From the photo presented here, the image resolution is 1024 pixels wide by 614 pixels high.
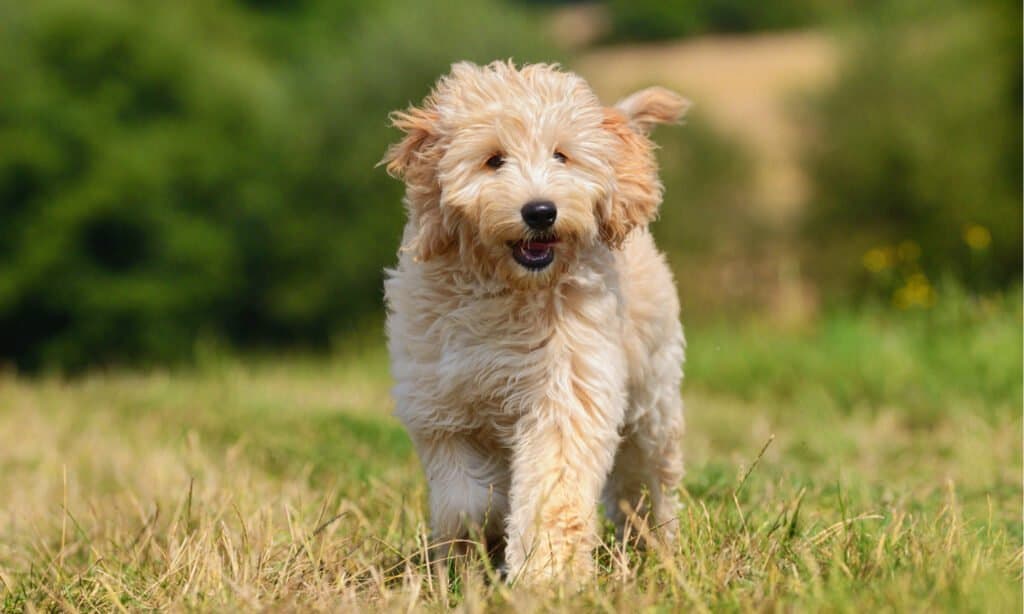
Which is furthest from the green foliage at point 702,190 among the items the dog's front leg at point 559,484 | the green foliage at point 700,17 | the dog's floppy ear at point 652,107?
the dog's front leg at point 559,484

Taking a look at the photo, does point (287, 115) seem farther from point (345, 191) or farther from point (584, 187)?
point (584, 187)

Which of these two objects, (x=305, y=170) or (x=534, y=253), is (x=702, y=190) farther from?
(x=534, y=253)

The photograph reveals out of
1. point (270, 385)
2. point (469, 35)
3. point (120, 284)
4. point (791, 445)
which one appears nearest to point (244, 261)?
point (120, 284)

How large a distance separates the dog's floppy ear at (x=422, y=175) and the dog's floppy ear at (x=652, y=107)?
Result: 0.78 m

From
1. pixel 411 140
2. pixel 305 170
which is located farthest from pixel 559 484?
pixel 305 170

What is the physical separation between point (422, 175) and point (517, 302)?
55 centimetres

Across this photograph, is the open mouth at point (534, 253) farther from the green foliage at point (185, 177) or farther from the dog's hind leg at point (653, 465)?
the green foliage at point (185, 177)

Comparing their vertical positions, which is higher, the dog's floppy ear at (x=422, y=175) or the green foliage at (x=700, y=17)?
the green foliage at (x=700, y=17)

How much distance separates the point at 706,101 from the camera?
25.1 meters

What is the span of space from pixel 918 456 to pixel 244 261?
67.6 feet

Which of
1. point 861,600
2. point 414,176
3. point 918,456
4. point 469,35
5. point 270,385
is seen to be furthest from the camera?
point 469,35

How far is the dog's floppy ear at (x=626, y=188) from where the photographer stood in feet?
14.2

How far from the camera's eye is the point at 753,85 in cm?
2908

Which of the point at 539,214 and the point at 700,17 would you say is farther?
the point at 700,17
